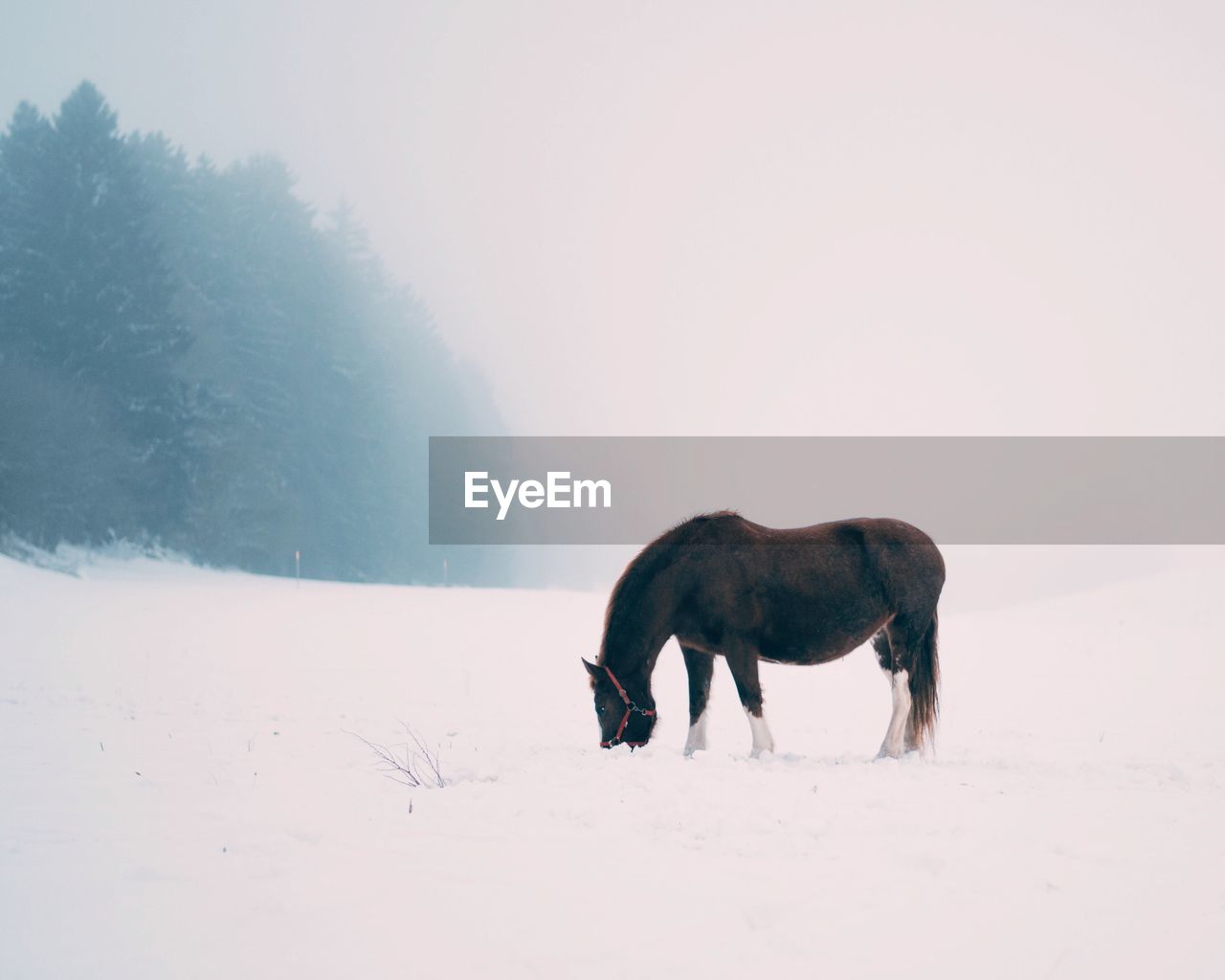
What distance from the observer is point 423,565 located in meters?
40.1

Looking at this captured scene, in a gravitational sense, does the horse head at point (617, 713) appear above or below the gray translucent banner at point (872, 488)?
below

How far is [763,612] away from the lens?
8.30 m

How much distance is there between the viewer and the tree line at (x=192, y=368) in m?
25.8

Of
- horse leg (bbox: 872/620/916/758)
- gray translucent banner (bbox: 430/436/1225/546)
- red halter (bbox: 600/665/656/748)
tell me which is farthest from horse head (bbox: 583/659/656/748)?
gray translucent banner (bbox: 430/436/1225/546)

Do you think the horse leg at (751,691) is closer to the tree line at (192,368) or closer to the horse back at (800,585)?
the horse back at (800,585)

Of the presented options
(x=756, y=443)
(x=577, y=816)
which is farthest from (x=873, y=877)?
(x=756, y=443)

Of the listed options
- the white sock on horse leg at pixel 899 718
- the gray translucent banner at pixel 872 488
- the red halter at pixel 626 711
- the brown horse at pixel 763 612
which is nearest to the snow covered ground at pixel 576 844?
the red halter at pixel 626 711

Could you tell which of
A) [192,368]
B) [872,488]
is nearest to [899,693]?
[192,368]

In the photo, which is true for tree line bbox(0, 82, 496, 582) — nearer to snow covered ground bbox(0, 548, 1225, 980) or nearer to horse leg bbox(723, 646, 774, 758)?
snow covered ground bbox(0, 548, 1225, 980)

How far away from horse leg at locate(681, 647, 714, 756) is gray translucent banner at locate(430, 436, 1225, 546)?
81.6ft

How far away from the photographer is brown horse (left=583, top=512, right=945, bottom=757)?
795cm

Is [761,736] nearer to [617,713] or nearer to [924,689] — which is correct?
[617,713]

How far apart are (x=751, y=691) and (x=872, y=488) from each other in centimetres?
4362

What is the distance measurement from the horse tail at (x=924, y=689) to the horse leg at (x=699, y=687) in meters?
1.94
